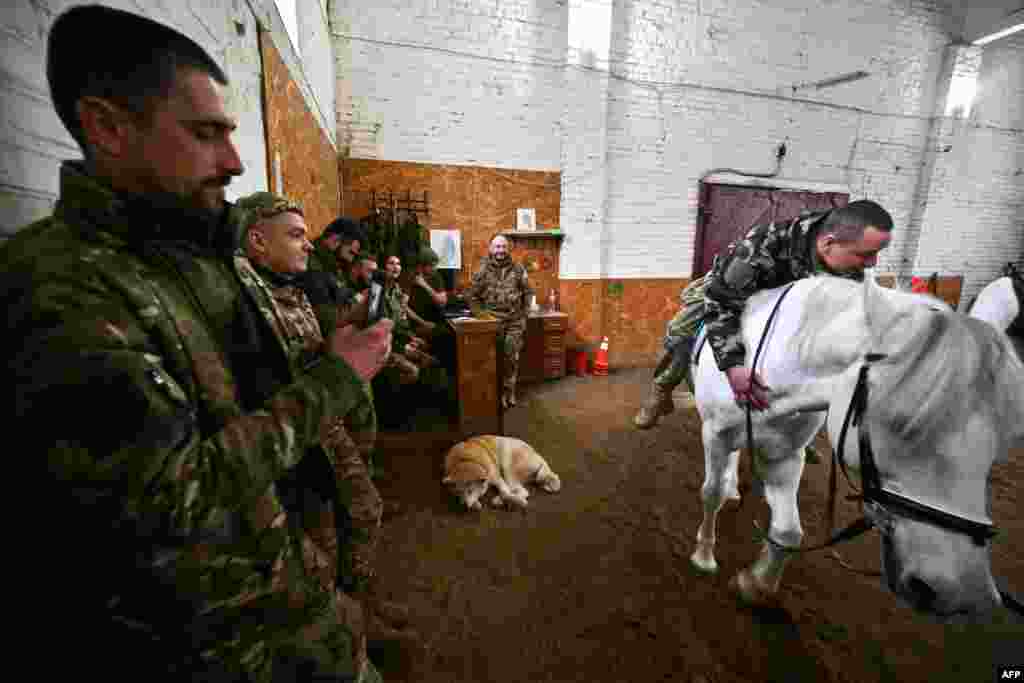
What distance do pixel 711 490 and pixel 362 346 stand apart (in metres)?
2.22

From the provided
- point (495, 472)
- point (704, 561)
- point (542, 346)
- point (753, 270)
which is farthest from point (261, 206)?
point (542, 346)

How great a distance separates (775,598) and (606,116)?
249 inches

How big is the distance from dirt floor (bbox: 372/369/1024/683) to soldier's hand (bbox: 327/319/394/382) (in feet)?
5.78

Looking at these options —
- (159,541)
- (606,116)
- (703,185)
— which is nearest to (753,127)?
(703,185)

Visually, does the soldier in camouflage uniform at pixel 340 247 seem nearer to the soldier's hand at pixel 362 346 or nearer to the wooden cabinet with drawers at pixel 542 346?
the soldier's hand at pixel 362 346

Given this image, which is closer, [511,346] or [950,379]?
[950,379]

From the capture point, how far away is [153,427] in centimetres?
54

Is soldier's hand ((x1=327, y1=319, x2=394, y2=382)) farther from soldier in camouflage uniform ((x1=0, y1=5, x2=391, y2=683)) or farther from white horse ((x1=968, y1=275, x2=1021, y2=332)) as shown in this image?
white horse ((x1=968, y1=275, x2=1021, y2=332))

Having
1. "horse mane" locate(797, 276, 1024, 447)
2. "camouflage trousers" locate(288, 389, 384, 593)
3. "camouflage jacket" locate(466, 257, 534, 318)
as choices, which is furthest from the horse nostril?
"camouflage jacket" locate(466, 257, 534, 318)

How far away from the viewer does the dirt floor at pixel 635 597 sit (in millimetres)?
1844

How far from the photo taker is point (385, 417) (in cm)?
426

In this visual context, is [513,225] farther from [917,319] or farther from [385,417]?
[917,319]

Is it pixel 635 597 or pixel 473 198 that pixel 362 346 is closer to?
pixel 635 597

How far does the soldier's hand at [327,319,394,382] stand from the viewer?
0.83 m
